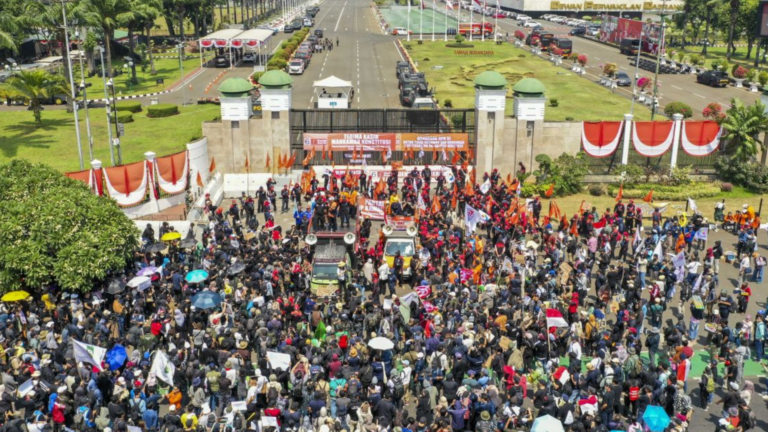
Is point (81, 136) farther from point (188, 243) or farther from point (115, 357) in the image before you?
point (115, 357)

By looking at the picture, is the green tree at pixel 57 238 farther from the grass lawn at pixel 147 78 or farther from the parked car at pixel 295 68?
the parked car at pixel 295 68

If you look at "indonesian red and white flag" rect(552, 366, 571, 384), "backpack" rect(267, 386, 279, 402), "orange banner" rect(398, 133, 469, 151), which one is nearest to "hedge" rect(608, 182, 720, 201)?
"orange banner" rect(398, 133, 469, 151)

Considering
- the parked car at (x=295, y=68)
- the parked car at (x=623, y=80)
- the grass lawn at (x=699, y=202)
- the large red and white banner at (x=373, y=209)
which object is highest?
the parked car at (x=295, y=68)

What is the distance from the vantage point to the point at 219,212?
30.5 metres

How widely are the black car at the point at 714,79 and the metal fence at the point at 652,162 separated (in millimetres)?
37100

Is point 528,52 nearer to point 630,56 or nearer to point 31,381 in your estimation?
point 630,56

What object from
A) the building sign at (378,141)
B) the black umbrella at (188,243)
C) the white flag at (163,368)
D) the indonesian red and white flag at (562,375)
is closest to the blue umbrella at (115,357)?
the white flag at (163,368)

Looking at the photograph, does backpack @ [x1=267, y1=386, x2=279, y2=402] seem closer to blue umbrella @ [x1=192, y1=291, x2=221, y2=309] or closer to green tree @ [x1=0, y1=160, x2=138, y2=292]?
blue umbrella @ [x1=192, y1=291, x2=221, y2=309]

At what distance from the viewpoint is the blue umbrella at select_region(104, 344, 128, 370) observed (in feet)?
60.6

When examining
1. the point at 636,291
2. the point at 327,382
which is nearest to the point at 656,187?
the point at 636,291

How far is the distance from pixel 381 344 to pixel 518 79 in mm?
60473

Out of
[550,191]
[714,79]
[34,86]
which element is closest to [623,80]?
[714,79]

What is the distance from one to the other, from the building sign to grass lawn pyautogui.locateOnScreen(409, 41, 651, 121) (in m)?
19.2

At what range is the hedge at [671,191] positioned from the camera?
37219mm
